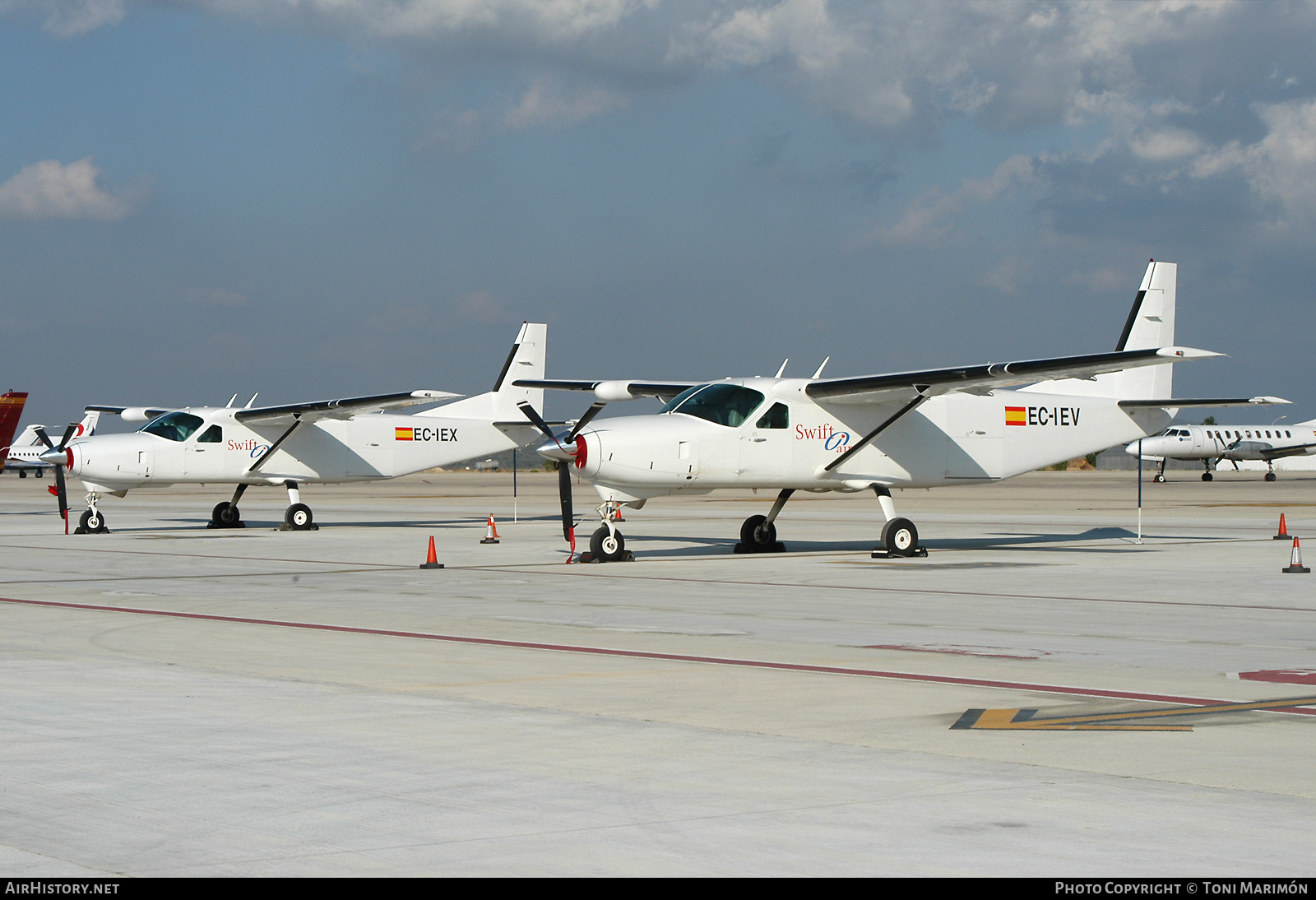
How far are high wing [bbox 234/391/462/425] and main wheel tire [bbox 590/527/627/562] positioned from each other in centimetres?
1060

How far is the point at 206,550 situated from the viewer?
2634cm

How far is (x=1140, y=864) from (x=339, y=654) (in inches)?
314

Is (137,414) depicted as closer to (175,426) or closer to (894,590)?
(175,426)

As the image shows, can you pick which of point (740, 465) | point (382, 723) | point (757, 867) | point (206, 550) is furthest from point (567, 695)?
point (206, 550)

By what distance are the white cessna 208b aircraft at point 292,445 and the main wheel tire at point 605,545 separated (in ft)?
34.9

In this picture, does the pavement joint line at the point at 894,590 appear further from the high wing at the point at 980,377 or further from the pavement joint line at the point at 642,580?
the high wing at the point at 980,377

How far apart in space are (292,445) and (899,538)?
57.3 feet

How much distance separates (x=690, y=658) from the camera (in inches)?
458

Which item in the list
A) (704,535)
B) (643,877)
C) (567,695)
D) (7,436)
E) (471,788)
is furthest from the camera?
(7,436)

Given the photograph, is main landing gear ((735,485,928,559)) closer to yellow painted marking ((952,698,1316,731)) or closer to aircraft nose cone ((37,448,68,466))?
yellow painted marking ((952,698,1316,731))

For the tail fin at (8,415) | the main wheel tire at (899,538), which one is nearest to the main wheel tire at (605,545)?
the main wheel tire at (899,538)

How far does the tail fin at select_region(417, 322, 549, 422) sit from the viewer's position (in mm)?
38375

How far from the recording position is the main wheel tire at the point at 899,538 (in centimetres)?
2377

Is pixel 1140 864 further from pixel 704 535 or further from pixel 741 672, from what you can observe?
pixel 704 535
